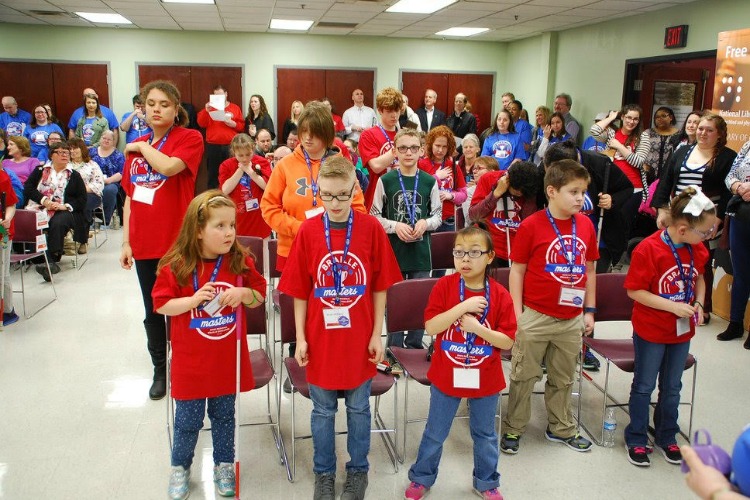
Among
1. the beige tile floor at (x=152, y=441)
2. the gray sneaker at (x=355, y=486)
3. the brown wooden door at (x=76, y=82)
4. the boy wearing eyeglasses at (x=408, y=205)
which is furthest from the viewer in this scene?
the brown wooden door at (x=76, y=82)

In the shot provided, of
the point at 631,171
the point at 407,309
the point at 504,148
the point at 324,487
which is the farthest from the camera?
the point at 504,148

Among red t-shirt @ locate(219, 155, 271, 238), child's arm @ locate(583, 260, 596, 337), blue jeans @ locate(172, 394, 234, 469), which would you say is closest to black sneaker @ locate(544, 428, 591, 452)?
child's arm @ locate(583, 260, 596, 337)

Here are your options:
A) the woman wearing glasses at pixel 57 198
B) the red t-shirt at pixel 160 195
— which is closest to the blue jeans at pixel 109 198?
the woman wearing glasses at pixel 57 198

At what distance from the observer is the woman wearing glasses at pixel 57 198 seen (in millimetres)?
6363

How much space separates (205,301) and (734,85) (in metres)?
4.92

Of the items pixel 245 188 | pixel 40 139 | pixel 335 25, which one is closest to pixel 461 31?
pixel 335 25

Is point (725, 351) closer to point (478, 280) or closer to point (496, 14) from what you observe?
point (478, 280)

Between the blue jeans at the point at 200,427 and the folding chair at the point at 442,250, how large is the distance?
204cm

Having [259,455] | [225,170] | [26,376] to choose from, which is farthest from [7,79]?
[259,455]

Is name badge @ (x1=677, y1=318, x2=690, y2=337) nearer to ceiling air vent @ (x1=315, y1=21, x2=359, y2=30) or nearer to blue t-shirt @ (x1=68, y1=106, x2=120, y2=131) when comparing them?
ceiling air vent @ (x1=315, y1=21, x2=359, y2=30)

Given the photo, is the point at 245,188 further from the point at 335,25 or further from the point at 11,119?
the point at 11,119

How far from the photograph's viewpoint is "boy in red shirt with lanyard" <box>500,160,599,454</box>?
2902mm

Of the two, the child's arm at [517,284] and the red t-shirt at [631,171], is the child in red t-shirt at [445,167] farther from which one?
the red t-shirt at [631,171]

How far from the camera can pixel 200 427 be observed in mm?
2635
